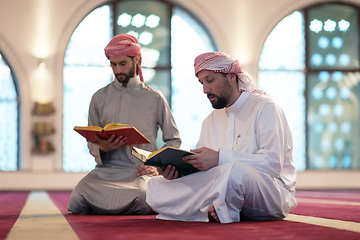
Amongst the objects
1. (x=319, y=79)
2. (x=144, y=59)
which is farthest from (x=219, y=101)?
(x=319, y=79)

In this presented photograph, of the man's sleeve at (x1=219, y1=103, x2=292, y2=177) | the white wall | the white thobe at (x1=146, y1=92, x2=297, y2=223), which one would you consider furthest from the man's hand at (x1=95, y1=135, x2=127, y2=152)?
the white wall

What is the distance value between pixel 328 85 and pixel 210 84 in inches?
243

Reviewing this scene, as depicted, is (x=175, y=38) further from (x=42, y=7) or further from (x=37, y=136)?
(x=37, y=136)

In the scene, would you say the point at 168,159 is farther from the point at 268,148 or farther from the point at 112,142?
the point at 112,142

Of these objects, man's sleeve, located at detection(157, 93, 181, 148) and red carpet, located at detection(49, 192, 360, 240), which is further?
man's sleeve, located at detection(157, 93, 181, 148)

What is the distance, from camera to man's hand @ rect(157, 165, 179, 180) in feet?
7.97

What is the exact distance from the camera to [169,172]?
2.45 metres

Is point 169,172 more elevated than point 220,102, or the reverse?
point 220,102

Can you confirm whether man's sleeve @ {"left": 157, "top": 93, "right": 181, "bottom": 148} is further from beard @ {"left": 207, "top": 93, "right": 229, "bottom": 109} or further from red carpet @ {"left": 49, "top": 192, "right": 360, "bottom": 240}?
red carpet @ {"left": 49, "top": 192, "right": 360, "bottom": 240}

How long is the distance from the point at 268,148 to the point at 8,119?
6.22 meters

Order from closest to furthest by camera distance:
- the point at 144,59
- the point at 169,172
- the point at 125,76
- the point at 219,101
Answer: the point at 169,172
the point at 219,101
the point at 125,76
the point at 144,59

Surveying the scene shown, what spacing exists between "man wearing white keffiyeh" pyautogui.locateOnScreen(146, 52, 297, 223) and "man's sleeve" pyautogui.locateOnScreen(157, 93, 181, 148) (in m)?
0.60

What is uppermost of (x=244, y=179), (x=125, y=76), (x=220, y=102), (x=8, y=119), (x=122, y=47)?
(x=122, y=47)

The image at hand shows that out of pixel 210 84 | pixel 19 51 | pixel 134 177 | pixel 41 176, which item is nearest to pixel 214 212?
pixel 210 84
